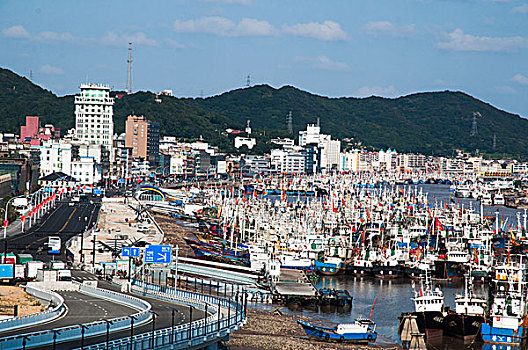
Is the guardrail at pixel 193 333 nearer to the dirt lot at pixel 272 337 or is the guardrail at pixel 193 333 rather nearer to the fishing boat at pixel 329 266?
the dirt lot at pixel 272 337

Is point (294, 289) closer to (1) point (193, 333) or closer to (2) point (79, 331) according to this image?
(1) point (193, 333)

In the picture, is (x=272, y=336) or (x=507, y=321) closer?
(x=272, y=336)

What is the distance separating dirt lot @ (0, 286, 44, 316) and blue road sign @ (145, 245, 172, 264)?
574 cm

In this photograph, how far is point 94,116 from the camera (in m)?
157

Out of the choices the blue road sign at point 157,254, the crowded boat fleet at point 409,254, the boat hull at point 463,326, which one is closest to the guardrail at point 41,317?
the blue road sign at point 157,254

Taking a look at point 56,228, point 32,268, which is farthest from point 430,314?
point 56,228

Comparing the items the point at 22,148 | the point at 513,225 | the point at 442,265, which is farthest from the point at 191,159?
the point at 442,265

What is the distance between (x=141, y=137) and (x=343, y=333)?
13963 cm

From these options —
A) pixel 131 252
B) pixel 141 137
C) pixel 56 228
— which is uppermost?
pixel 141 137

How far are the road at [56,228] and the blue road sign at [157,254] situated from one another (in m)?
13.5

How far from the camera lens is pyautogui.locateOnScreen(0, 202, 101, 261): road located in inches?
2228

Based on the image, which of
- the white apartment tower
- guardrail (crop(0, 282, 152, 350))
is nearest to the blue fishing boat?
guardrail (crop(0, 282, 152, 350))

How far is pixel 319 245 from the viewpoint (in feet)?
221

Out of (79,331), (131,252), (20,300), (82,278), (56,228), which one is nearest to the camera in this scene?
(79,331)
